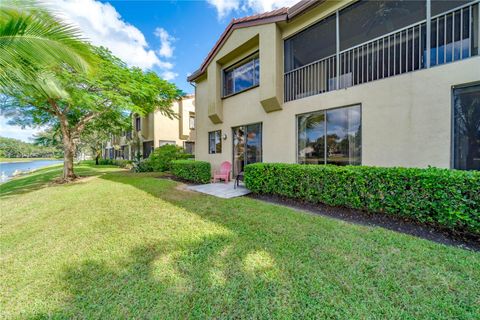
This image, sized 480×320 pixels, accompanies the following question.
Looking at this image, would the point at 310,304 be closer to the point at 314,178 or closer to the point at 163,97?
the point at 314,178

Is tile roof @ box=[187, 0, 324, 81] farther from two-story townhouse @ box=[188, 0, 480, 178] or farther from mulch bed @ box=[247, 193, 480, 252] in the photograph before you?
mulch bed @ box=[247, 193, 480, 252]

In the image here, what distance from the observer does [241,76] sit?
9.96 metres

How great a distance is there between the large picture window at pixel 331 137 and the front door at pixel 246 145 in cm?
204

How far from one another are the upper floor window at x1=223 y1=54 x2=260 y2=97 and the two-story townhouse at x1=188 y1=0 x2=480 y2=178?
0.18 ft

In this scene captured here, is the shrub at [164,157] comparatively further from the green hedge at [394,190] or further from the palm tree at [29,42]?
the palm tree at [29,42]

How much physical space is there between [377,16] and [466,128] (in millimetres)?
4524

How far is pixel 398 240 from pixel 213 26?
12808 millimetres

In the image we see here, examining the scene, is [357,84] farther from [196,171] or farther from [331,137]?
[196,171]

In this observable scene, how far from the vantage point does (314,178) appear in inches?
218

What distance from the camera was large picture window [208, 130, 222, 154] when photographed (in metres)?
11.2

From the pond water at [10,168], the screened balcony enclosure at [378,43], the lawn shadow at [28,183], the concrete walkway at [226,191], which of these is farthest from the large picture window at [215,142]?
the pond water at [10,168]

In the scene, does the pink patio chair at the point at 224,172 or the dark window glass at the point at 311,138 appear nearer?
the dark window glass at the point at 311,138

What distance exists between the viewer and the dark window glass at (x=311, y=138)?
22.7ft

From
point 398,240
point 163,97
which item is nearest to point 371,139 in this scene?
point 398,240
